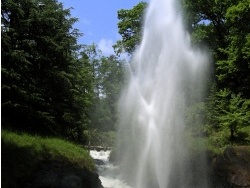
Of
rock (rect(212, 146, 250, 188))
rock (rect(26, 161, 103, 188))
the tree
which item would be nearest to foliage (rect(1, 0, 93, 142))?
rock (rect(26, 161, 103, 188))

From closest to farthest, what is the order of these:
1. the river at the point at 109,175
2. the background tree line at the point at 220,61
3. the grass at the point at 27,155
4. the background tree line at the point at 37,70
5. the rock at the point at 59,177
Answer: the grass at the point at 27,155 → the rock at the point at 59,177 → the background tree line at the point at 37,70 → the river at the point at 109,175 → the background tree line at the point at 220,61

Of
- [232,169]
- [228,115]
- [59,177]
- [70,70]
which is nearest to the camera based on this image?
[59,177]

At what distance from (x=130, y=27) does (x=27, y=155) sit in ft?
78.8

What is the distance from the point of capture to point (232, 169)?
17.2 meters

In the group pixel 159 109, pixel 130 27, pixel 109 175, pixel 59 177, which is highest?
pixel 130 27

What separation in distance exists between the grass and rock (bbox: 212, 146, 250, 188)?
6.30 meters

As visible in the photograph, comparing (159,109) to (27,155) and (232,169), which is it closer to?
(232,169)

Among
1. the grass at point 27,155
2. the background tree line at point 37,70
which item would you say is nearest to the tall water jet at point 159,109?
the background tree line at point 37,70

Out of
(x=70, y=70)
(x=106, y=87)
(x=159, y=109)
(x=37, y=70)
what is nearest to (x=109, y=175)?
(x=159, y=109)

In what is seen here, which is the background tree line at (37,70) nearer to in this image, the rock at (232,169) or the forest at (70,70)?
the forest at (70,70)

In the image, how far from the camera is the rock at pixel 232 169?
16.8m

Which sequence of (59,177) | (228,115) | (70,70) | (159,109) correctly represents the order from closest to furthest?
(59,177) → (70,70) → (159,109) → (228,115)

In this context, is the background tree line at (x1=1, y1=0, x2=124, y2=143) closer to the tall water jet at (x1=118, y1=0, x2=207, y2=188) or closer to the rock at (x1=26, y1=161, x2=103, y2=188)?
the rock at (x1=26, y1=161, x2=103, y2=188)

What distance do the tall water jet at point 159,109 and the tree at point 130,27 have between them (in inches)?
385
